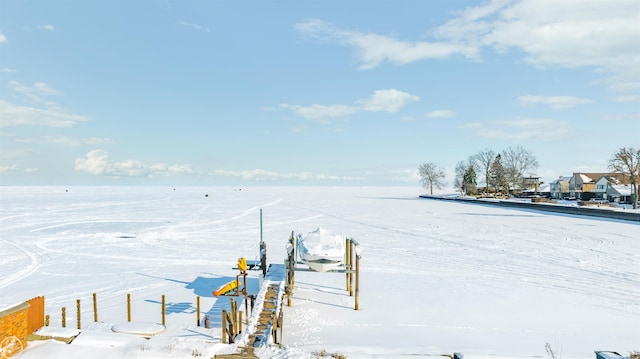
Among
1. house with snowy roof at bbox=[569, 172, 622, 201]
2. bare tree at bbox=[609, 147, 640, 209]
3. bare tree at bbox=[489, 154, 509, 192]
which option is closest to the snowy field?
bare tree at bbox=[609, 147, 640, 209]

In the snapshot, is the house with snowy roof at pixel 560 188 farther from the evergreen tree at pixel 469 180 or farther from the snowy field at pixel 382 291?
the snowy field at pixel 382 291

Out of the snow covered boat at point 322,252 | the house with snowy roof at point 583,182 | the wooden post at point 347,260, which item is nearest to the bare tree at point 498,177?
the house with snowy roof at point 583,182

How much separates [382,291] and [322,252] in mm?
3596

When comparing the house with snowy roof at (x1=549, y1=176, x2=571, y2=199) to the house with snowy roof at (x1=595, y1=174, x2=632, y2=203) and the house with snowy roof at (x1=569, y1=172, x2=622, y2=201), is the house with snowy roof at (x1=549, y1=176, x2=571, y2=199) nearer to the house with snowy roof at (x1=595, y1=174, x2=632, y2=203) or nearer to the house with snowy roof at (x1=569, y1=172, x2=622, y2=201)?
the house with snowy roof at (x1=569, y1=172, x2=622, y2=201)

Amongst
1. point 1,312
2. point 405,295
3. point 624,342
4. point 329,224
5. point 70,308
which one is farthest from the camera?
point 329,224

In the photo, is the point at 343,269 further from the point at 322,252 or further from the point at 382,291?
the point at 382,291

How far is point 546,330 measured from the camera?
12305 mm

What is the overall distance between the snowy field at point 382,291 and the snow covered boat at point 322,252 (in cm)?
149

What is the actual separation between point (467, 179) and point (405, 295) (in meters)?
99.4

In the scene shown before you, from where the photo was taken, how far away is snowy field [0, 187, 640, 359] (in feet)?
35.7

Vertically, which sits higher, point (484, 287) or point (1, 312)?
point (1, 312)

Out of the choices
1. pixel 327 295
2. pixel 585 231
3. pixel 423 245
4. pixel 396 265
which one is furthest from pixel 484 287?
pixel 585 231

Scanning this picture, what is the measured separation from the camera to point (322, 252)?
1505 centimetres

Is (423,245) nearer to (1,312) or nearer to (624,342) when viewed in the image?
(624,342)
